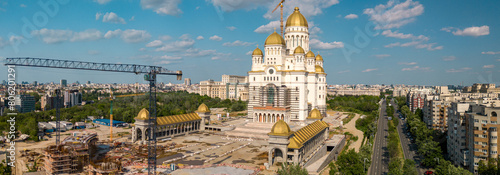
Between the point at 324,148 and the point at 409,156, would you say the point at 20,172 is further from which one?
the point at 409,156

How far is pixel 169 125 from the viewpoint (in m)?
53.3

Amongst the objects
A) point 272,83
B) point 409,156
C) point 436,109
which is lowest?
point 409,156

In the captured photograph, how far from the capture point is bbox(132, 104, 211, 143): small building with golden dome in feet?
158

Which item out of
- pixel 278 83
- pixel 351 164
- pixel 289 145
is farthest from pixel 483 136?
pixel 278 83

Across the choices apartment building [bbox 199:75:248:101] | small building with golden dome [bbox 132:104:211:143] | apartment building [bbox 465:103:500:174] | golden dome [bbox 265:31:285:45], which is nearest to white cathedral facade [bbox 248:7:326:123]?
golden dome [bbox 265:31:285:45]

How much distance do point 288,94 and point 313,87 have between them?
319 inches

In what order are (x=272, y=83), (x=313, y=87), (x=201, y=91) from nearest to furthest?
(x=272, y=83)
(x=313, y=87)
(x=201, y=91)

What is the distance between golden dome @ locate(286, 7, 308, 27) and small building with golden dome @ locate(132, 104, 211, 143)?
1033 inches

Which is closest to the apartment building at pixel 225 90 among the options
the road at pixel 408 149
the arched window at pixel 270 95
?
the arched window at pixel 270 95

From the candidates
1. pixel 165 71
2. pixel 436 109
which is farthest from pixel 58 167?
pixel 436 109

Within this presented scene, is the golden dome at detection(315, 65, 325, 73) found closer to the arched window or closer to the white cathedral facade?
the white cathedral facade

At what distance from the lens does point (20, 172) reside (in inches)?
1359

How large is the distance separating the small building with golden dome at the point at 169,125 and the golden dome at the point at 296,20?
26.2m

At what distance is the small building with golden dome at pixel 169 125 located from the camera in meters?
48.3
